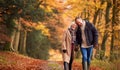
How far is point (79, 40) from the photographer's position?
10.1 meters

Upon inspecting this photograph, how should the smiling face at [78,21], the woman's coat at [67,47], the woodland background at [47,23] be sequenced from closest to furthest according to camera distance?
1. the smiling face at [78,21]
2. the woman's coat at [67,47]
3. the woodland background at [47,23]

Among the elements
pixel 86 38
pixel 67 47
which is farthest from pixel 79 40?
pixel 67 47

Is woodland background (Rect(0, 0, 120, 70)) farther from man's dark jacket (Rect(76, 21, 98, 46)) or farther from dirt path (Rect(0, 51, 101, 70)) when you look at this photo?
dirt path (Rect(0, 51, 101, 70))

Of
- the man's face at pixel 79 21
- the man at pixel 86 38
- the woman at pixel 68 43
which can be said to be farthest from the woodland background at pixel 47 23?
the man's face at pixel 79 21

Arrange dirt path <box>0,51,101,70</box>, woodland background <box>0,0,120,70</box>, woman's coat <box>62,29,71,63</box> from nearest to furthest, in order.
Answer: woman's coat <box>62,29,71,63</box> < dirt path <box>0,51,101,70</box> < woodland background <box>0,0,120,70</box>

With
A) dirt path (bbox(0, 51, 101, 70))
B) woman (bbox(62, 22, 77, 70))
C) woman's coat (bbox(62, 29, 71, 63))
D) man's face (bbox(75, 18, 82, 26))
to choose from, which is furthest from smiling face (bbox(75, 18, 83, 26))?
dirt path (bbox(0, 51, 101, 70))

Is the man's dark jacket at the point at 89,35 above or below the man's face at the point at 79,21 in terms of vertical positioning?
below

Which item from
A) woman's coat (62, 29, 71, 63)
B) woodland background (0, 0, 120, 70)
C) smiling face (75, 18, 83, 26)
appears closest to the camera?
smiling face (75, 18, 83, 26)

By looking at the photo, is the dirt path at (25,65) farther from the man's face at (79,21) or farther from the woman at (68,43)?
the man's face at (79,21)

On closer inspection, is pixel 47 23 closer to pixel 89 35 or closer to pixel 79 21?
pixel 89 35

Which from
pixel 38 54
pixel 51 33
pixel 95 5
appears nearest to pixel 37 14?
pixel 95 5

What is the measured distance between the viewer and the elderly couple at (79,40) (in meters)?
9.99

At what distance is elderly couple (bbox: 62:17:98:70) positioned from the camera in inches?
393

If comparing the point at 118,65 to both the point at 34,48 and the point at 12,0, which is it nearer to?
the point at 12,0
